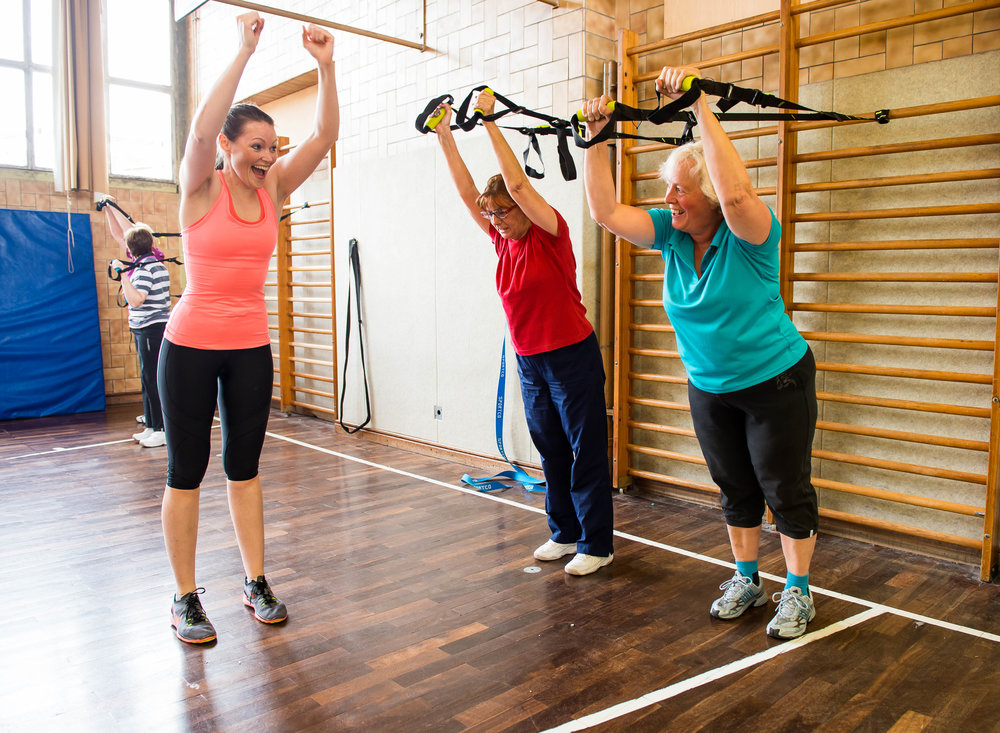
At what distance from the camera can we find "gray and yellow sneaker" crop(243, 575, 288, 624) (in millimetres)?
2312

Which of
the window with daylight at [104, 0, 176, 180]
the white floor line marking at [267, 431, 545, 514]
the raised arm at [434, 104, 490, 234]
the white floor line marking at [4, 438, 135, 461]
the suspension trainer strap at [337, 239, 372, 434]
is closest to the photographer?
the raised arm at [434, 104, 490, 234]

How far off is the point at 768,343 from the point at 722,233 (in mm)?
320

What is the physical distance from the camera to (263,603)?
2.34 m

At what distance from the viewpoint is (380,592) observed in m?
2.56

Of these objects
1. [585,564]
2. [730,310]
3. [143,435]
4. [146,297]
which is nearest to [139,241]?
[146,297]

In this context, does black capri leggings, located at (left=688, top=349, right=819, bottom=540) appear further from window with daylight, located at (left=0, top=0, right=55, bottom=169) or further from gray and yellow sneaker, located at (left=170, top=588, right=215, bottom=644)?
window with daylight, located at (left=0, top=0, right=55, bottom=169)

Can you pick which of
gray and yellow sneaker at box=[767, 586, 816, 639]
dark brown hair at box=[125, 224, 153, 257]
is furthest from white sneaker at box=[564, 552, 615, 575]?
dark brown hair at box=[125, 224, 153, 257]

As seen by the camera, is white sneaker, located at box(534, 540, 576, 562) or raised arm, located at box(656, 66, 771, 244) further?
white sneaker, located at box(534, 540, 576, 562)

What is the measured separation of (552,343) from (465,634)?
97 centimetres

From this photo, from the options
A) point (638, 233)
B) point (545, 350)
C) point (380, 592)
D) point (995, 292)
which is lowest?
point (380, 592)

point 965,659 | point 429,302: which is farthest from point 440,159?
point 965,659

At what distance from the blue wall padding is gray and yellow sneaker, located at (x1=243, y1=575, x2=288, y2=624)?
494 cm

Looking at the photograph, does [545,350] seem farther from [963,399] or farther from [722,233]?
[963,399]

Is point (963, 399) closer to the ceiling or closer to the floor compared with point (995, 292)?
closer to the floor
